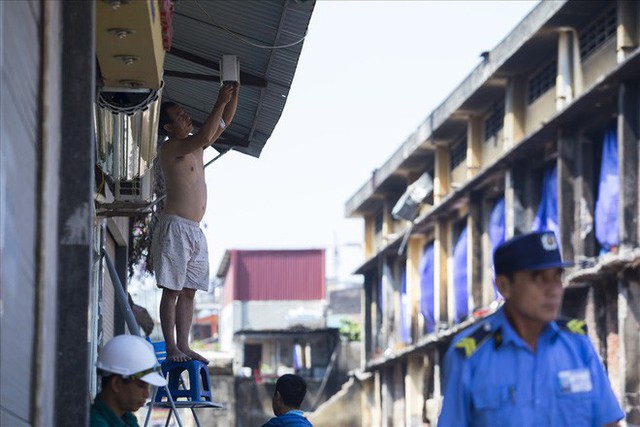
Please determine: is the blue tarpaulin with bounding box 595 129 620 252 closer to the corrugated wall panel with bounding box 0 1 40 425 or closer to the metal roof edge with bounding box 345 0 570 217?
the metal roof edge with bounding box 345 0 570 217

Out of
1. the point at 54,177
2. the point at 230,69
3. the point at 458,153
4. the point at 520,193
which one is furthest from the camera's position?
the point at 458,153

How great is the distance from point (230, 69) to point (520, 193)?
16.8 metres

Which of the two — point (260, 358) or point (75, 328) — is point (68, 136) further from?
point (260, 358)

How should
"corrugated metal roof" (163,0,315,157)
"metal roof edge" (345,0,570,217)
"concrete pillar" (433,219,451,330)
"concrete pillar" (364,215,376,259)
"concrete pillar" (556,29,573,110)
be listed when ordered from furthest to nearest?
1. "concrete pillar" (364,215,376,259)
2. "concrete pillar" (433,219,451,330)
3. "metal roof edge" (345,0,570,217)
4. "concrete pillar" (556,29,573,110)
5. "corrugated metal roof" (163,0,315,157)

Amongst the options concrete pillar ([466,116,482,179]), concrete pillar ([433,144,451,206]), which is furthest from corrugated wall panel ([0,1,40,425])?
concrete pillar ([433,144,451,206])

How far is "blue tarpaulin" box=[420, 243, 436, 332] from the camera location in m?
33.6

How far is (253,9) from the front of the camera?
8.62 m

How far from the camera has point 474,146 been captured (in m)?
29.4

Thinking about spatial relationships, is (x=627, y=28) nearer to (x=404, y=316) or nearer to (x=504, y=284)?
(x=504, y=284)

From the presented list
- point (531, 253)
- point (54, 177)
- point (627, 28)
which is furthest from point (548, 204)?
point (531, 253)

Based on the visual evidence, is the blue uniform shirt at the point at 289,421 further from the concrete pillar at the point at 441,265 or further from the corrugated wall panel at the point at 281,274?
the corrugated wall panel at the point at 281,274

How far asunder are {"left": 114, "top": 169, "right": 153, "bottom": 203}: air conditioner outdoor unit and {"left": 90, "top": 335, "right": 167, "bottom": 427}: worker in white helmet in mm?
4959

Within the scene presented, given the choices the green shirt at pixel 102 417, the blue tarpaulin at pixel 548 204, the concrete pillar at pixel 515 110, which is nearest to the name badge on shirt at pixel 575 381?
the green shirt at pixel 102 417

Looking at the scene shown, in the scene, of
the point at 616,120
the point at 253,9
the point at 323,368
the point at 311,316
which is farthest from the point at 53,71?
the point at 311,316
